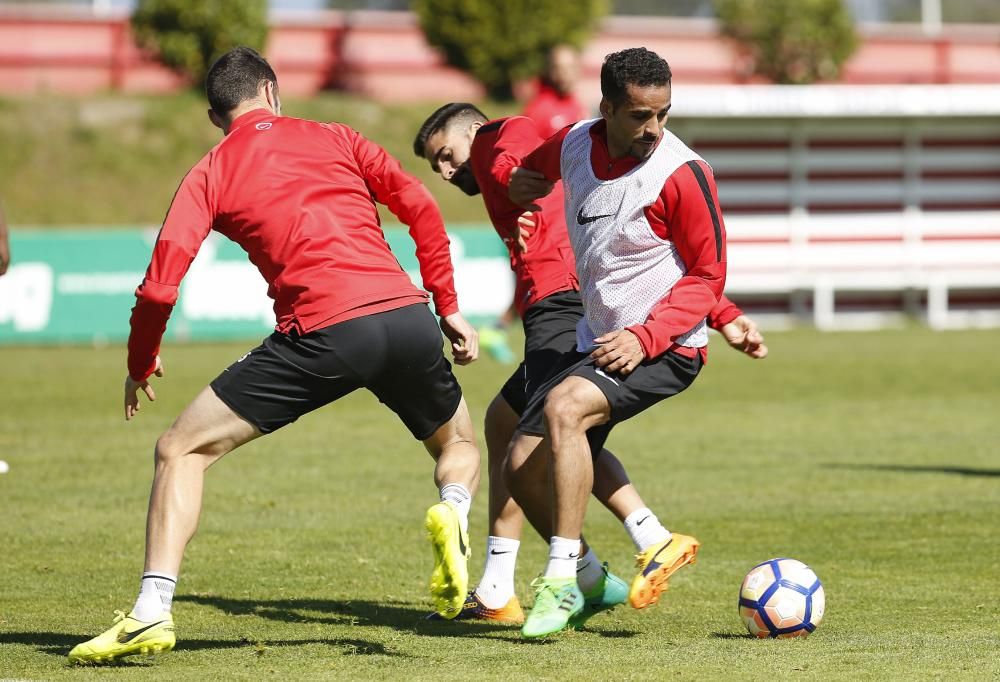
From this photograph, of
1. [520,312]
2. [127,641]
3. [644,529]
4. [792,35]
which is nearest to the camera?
[127,641]

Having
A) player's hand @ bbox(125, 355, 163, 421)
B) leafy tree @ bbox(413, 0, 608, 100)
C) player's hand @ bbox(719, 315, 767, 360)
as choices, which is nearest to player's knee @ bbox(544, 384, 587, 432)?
player's hand @ bbox(719, 315, 767, 360)

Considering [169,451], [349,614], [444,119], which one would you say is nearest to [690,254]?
[444,119]

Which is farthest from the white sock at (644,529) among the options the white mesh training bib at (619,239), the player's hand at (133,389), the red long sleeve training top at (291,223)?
the player's hand at (133,389)

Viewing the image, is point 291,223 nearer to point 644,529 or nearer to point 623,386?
point 623,386

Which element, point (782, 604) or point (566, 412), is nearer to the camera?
point (566, 412)

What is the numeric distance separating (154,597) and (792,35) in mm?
35783

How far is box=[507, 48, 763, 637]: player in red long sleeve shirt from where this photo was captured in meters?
5.84

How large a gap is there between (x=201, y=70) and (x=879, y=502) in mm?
29365

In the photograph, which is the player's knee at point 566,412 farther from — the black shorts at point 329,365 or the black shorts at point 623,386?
the black shorts at point 329,365

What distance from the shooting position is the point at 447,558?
5711 mm

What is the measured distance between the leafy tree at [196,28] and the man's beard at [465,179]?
2908cm

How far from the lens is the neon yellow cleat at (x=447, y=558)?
5.72 meters

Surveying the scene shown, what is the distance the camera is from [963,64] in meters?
43.7

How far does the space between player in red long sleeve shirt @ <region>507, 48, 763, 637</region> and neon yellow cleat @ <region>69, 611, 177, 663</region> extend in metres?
1.31
